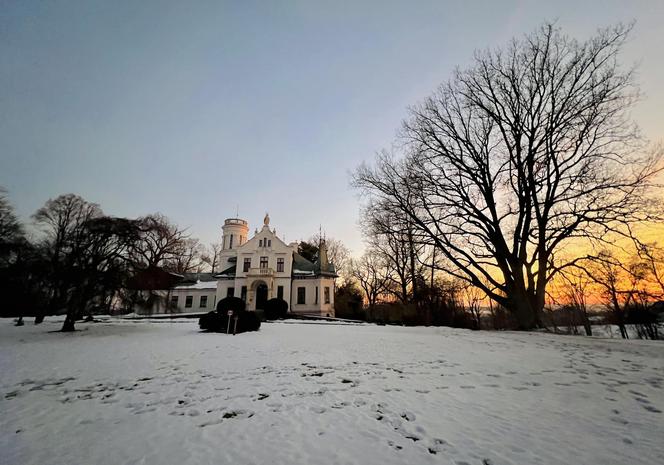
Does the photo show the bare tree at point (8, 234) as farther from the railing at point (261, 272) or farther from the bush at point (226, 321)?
the railing at point (261, 272)

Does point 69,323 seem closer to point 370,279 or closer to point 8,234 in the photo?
point 8,234

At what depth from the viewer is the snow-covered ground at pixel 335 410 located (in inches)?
101

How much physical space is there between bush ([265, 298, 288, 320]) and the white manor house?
760 centimetres

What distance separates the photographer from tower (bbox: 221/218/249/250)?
140ft

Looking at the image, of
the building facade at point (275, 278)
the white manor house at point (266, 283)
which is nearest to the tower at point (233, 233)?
the white manor house at point (266, 283)

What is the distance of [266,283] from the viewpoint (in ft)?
113

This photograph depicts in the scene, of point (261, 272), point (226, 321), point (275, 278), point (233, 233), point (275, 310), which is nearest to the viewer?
point (226, 321)

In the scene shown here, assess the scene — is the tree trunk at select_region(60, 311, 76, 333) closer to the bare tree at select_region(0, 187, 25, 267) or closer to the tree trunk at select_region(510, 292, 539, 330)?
the bare tree at select_region(0, 187, 25, 267)

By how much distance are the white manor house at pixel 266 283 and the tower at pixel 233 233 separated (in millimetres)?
5156

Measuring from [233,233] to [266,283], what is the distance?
13.0 m

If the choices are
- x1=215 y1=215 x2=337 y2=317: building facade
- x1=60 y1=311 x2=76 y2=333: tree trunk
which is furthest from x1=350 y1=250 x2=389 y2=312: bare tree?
x1=60 y1=311 x2=76 y2=333: tree trunk

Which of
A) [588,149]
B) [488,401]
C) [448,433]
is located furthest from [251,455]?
[588,149]

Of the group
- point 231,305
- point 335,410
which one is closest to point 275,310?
point 231,305

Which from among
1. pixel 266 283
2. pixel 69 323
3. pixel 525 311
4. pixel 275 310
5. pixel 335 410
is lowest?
pixel 335 410
